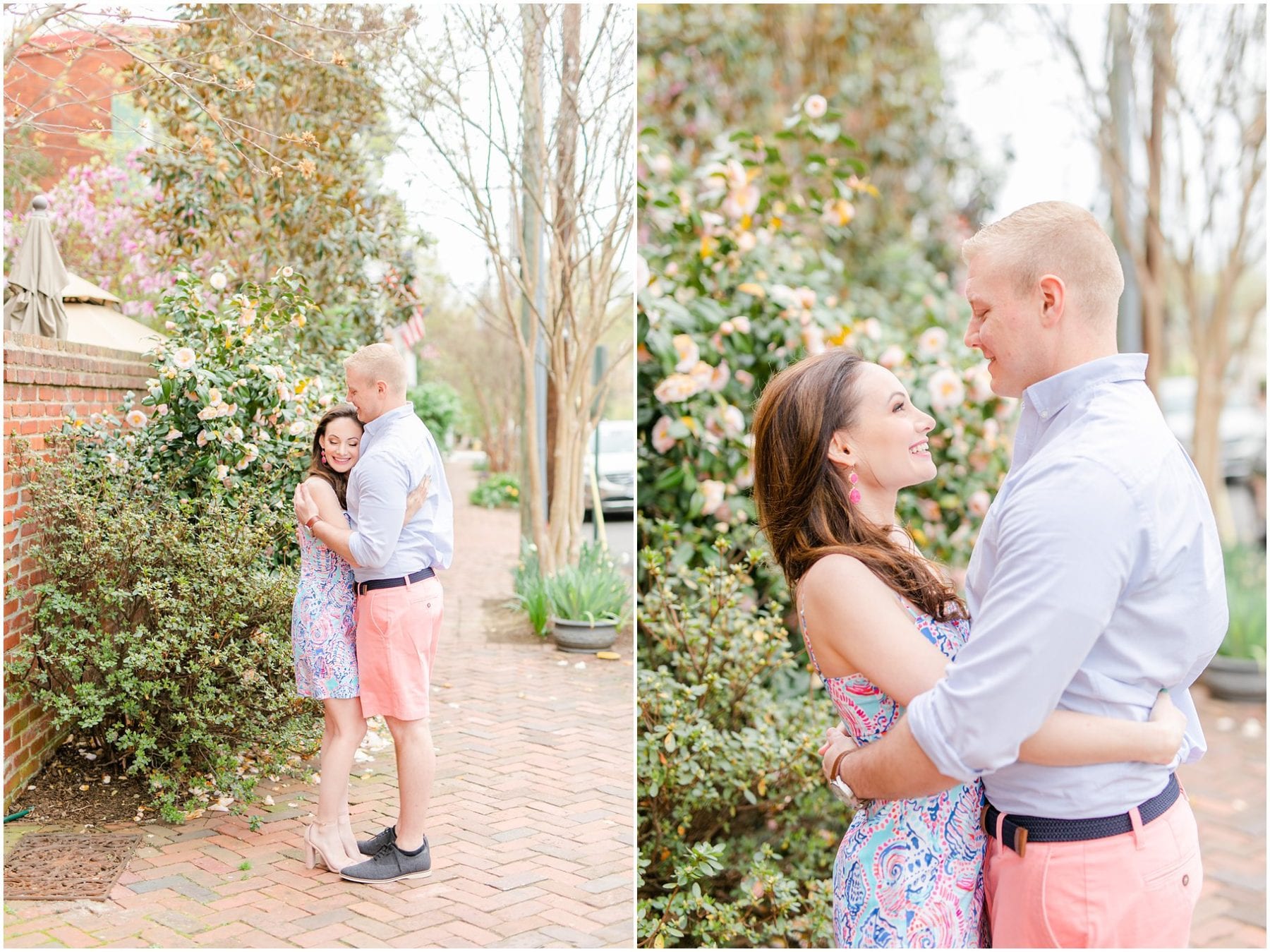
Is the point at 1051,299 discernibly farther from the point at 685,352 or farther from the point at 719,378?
the point at 719,378

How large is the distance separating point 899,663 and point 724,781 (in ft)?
5.86

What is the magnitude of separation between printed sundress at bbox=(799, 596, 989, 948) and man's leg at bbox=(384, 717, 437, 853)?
189 cm

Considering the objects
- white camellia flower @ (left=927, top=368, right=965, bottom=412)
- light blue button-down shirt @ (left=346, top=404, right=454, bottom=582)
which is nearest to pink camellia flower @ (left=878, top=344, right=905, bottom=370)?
white camellia flower @ (left=927, top=368, right=965, bottom=412)

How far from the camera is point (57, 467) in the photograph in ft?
13.0

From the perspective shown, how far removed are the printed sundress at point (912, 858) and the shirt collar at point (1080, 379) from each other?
0.40 meters

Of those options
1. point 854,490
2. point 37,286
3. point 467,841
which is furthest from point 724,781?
point 37,286

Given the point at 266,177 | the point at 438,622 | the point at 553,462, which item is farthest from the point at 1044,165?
the point at 438,622

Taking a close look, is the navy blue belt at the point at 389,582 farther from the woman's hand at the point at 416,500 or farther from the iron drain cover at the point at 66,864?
the iron drain cover at the point at 66,864

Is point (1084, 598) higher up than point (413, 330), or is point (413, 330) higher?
point (413, 330)

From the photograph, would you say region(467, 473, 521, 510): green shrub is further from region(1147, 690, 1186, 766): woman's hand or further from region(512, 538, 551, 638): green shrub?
region(1147, 690, 1186, 766): woman's hand

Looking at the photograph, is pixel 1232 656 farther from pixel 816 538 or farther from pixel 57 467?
pixel 57 467

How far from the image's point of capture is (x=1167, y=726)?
1647 millimetres

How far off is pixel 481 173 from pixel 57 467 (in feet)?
6.22

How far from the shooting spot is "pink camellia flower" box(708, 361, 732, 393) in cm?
409
